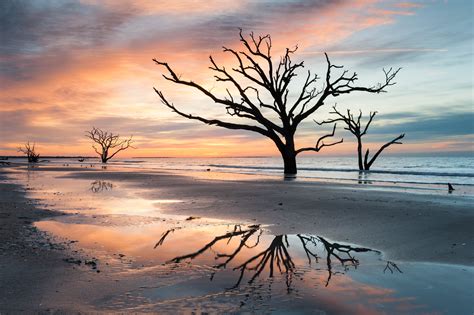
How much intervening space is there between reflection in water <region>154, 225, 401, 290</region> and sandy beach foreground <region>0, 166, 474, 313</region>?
0.34 m

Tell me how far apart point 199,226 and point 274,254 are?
2.11 m

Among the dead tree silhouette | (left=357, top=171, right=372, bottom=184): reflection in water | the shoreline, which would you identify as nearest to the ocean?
(left=357, top=171, right=372, bottom=184): reflection in water

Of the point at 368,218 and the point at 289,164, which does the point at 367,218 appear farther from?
the point at 289,164

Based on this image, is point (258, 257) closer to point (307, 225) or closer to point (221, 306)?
point (221, 306)

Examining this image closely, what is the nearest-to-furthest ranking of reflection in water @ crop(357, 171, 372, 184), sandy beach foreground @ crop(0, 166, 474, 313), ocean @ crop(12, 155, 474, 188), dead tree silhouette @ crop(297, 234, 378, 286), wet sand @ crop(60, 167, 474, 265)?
sandy beach foreground @ crop(0, 166, 474, 313) < dead tree silhouette @ crop(297, 234, 378, 286) < wet sand @ crop(60, 167, 474, 265) < reflection in water @ crop(357, 171, 372, 184) < ocean @ crop(12, 155, 474, 188)

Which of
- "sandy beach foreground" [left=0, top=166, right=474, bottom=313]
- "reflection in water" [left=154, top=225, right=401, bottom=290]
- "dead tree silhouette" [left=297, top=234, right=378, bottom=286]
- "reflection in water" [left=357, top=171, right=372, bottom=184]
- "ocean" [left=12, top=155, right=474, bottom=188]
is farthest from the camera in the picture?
"ocean" [left=12, top=155, right=474, bottom=188]

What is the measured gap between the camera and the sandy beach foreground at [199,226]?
127 inches

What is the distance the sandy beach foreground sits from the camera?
321 centimetres

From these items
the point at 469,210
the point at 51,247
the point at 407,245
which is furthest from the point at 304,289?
the point at 469,210

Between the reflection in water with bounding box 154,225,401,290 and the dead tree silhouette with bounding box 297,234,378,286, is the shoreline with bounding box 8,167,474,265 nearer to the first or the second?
the dead tree silhouette with bounding box 297,234,378,286

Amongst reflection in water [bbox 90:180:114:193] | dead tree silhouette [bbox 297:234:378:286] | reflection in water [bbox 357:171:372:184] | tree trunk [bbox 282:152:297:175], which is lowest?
dead tree silhouette [bbox 297:234:378:286]

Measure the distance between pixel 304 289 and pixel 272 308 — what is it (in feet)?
1.66

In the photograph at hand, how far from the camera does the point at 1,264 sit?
3.90m

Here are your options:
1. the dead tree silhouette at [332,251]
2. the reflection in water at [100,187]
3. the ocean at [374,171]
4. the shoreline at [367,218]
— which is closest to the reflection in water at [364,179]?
the ocean at [374,171]
